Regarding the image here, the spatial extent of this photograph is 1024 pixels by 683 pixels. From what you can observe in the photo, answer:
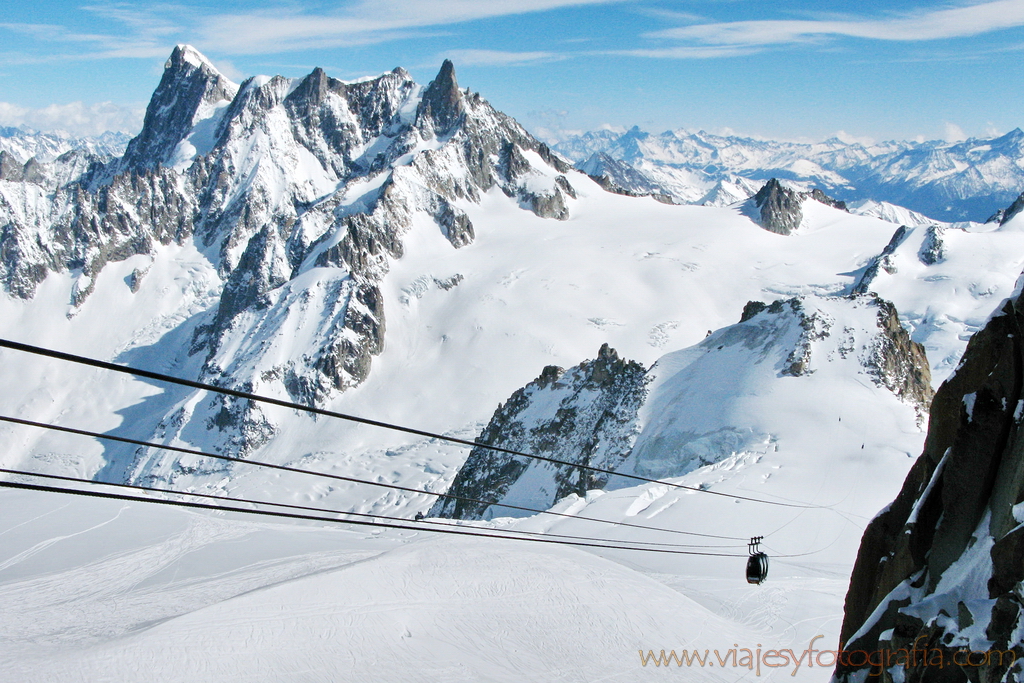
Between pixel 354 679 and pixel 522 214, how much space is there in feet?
538

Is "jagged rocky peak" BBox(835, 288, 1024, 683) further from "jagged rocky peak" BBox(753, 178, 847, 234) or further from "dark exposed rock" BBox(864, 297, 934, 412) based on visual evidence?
"jagged rocky peak" BBox(753, 178, 847, 234)

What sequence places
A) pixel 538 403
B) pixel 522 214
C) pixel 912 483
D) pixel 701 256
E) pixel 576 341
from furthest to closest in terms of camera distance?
pixel 522 214, pixel 701 256, pixel 576 341, pixel 538 403, pixel 912 483

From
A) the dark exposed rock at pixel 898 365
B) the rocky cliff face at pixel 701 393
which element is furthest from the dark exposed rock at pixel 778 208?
the dark exposed rock at pixel 898 365

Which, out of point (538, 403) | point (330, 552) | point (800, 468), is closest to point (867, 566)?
point (330, 552)

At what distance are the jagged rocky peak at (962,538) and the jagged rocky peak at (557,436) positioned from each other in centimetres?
3574

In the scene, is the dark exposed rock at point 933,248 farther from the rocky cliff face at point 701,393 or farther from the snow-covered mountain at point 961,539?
the snow-covered mountain at point 961,539

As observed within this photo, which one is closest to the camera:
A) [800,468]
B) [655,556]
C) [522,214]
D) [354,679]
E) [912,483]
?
[912,483]

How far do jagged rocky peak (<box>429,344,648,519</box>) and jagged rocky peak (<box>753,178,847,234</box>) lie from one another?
416 feet

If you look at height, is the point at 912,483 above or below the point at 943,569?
above

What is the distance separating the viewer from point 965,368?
11.7 metres

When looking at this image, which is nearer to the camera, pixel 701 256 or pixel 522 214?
pixel 701 256

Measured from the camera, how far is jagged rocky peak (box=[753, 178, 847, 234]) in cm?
17812

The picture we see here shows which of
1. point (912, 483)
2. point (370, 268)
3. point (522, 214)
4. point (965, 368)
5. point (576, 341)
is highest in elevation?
point (522, 214)

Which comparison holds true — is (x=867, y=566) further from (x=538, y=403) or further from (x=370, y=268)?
(x=370, y=268)
